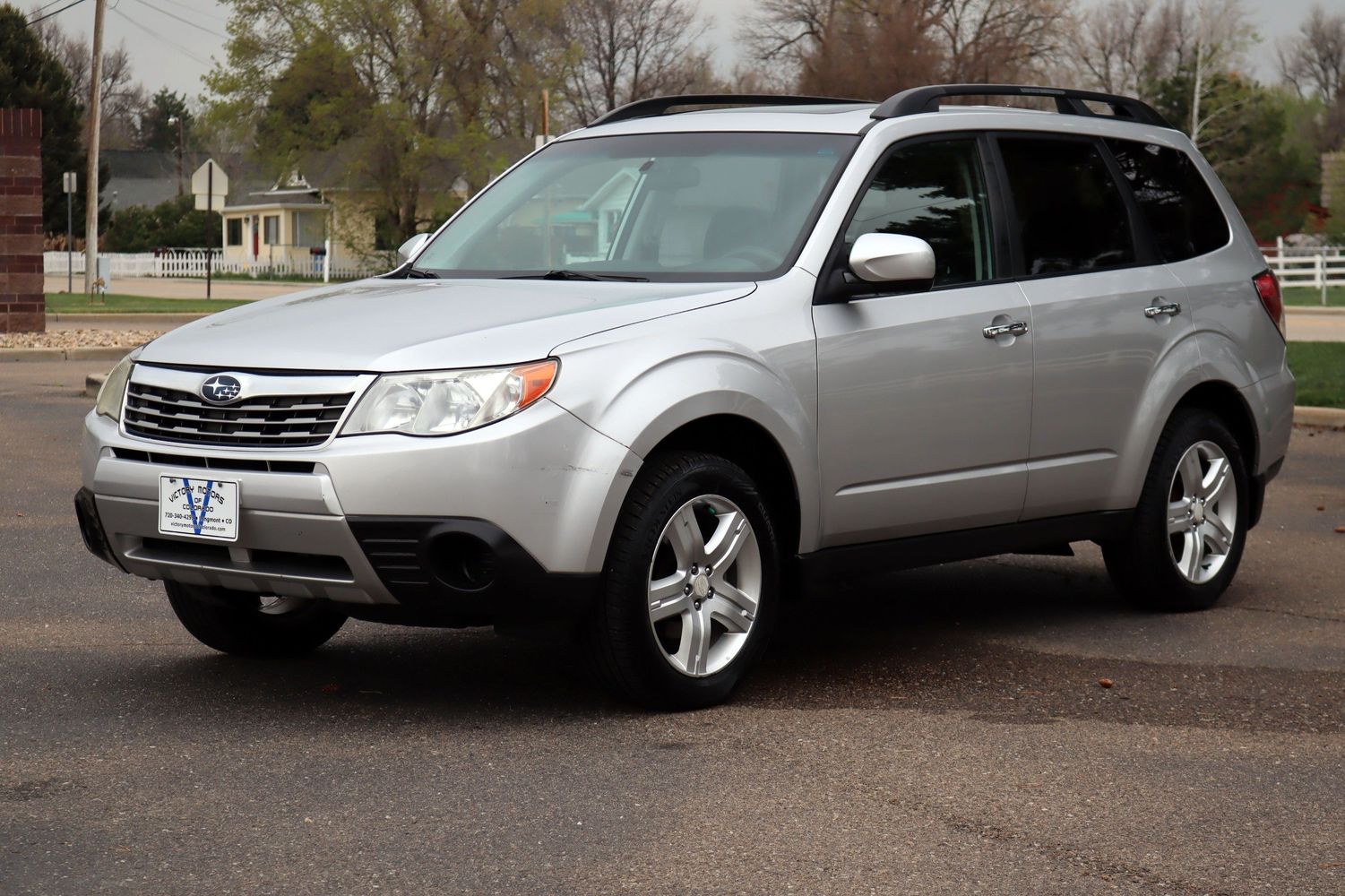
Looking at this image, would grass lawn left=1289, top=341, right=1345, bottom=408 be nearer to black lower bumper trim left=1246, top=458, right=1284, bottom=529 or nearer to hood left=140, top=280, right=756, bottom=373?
black lower bumper trim left=1246, top=458, right=1284, bottom=529

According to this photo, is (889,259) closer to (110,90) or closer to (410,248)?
(410,248)

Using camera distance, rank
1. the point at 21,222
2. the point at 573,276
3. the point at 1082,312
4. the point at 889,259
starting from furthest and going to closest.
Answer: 1. the point at 21,222
2. the point at 1082,312
3. the point at 573,276
4. the point at 889,259

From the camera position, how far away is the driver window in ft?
19.9

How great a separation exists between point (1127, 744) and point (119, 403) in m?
3.06

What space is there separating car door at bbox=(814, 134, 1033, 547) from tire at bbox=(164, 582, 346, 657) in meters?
1.74

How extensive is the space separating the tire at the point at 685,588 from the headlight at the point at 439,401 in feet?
1.61

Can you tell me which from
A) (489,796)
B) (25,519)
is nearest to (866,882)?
(489,796)

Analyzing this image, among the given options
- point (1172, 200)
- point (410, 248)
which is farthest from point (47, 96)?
point (1172, 200)

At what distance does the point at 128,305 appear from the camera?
1385 inches

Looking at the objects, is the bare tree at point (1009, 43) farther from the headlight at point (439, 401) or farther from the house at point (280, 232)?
the headlight at point (439, 401)

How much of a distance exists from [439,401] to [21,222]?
66.0 feet

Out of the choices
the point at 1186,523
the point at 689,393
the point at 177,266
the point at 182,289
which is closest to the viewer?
the point at 689,393

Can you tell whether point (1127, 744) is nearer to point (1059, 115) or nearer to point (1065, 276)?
point (1065, 276)

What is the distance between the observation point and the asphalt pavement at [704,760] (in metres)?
4.00
